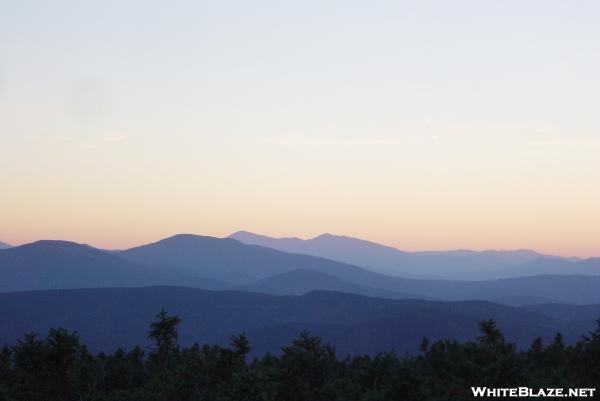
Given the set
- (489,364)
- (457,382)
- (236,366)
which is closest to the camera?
(489,364)

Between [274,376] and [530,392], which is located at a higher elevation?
[530,392]

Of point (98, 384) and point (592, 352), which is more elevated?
point (592, 352)

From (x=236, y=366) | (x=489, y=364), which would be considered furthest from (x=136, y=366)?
(x=489, y=364)

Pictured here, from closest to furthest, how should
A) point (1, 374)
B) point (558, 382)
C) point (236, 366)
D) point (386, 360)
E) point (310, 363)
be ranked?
point (558, 382), point (310, 363), point (386, 360), point (236, 366), point (1, 374)

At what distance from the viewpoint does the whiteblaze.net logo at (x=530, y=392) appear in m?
42.8

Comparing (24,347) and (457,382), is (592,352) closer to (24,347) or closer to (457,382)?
(457,382)

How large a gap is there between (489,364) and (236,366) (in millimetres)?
32101

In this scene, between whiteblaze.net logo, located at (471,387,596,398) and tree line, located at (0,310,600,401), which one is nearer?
whiteblaze.net logo, located at (471,387,596,398)

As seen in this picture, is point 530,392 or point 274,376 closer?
point 530,392

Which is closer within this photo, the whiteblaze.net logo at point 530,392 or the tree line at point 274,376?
the whiteblaze.net logo at point 530,392

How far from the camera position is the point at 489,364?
48781 mm

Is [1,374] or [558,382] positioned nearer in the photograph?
[558,382]

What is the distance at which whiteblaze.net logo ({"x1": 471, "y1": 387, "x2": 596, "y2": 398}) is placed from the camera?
4282 centimetres

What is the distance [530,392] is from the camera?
43406mm
